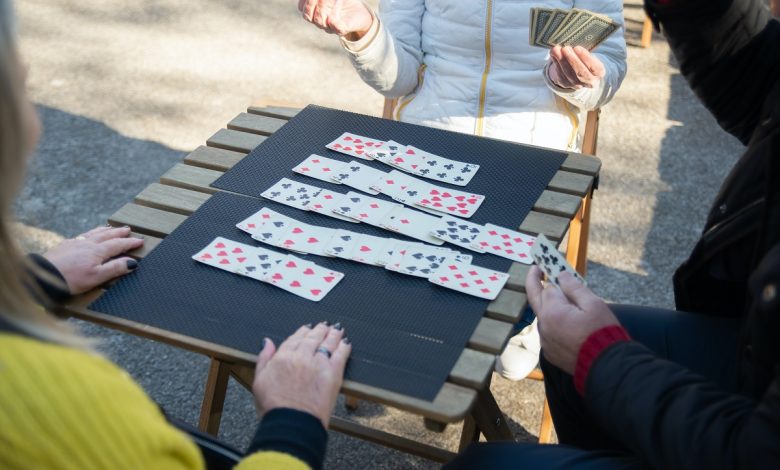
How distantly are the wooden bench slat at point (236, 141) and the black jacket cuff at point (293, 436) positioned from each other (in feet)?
3.20

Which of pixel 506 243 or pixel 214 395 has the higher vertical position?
pixel 506 243

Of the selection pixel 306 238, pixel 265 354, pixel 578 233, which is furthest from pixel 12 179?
pixel 578 233

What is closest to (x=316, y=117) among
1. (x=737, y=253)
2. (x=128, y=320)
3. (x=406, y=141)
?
(x=406, y=141)

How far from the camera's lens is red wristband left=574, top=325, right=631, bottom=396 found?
1.58 meters

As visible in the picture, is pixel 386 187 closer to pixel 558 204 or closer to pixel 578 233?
pixel 558 204

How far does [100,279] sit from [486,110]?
1353 millimetres

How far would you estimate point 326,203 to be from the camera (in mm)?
2000

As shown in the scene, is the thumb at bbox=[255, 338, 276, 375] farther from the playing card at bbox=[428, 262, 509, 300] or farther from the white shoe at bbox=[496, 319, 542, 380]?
the white shoe at bbox=[496, 319, 542, 380]

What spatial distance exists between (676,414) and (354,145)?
3.64 feet

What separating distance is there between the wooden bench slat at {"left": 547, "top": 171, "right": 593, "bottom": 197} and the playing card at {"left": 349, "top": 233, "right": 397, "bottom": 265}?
0.48 meters

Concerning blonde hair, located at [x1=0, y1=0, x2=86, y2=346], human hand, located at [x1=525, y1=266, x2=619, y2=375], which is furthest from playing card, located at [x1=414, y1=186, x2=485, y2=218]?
blonde hair, located at [x1=0, y1=0, x2=86, y2=346]

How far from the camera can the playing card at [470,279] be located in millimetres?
1724

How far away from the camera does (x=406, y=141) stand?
230 cm

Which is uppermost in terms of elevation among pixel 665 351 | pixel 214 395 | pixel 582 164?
pixel 582 164
